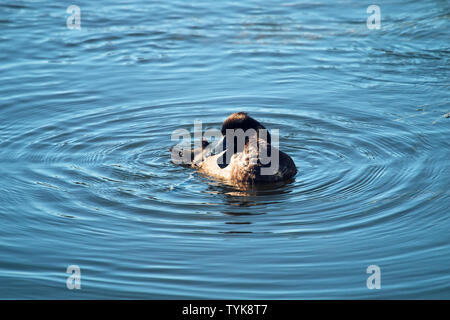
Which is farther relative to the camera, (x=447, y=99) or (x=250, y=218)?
(x=447, y=99)

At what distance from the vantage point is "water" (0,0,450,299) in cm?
579

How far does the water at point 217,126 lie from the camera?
5.79 meters

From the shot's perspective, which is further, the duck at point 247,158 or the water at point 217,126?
the duck at point 247,158

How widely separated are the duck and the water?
19 centimetres

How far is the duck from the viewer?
7406 mm

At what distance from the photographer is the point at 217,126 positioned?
956cm

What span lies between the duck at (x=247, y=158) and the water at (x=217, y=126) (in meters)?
0.19

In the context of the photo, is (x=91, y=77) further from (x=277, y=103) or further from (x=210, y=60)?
(x=277, y=103)

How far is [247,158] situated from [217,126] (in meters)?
2.18

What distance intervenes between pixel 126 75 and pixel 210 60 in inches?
67.9

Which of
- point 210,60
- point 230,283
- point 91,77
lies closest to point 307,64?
point 210,60

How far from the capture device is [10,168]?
26.6 feet

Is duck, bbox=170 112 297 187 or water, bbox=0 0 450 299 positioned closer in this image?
water, bbox=0 0 450 299

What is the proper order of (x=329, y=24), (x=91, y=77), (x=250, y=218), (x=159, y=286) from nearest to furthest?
(x=159, y=286)
(x=250, y=218)
(x=91, y=77)
(x=329, y=24)
